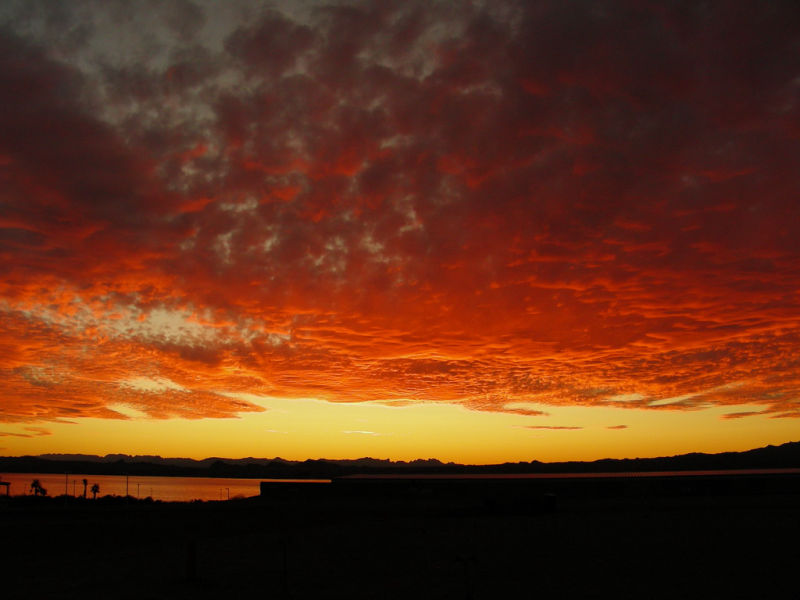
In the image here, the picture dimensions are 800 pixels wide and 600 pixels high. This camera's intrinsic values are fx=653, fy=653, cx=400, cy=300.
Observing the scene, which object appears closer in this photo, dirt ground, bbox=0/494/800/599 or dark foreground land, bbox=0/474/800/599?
dirt ground, bbox=0/494/800/599

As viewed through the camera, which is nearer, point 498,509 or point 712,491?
point 498,509

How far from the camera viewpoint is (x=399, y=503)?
214 ft

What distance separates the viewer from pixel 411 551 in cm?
2977

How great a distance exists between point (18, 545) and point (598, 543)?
28.6 metres

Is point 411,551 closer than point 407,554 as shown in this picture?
No

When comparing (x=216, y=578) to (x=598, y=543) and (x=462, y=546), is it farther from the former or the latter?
(x=598, y=543)

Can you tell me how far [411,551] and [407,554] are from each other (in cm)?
92

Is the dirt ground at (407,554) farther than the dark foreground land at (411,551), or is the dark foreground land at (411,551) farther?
the dark foreground land at (411,551)

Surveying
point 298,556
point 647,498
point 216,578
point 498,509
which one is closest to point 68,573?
point 216,578

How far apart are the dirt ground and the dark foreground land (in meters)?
0.10

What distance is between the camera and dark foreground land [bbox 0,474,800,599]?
70.2ft

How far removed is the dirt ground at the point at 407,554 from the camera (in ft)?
69.8

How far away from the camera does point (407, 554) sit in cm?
2889

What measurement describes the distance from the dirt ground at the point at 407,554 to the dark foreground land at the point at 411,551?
10 cm
